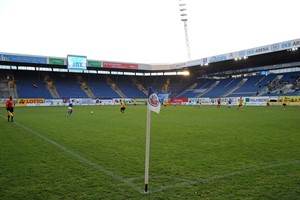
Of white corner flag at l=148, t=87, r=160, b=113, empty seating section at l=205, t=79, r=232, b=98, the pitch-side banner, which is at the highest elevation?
the pitch-side banner

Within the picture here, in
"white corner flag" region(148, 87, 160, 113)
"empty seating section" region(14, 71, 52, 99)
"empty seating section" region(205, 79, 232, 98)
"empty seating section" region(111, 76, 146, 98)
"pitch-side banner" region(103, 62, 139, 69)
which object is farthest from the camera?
"empty seating section" region(111, 76, 146, 98)

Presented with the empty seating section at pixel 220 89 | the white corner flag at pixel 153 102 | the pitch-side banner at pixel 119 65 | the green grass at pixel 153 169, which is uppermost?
the pitch-side banner at pixel 119 65

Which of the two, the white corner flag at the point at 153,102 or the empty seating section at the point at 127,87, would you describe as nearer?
the white corner flag at the point at 153,102

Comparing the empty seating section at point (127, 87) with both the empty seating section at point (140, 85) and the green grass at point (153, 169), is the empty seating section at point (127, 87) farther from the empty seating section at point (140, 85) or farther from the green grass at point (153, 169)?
the green grass at point (153, 169)

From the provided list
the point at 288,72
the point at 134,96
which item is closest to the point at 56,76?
the point at 134,96

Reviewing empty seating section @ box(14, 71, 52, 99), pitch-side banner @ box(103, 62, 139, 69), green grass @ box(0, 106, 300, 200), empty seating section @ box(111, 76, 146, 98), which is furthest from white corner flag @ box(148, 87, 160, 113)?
empty seating section @ box(111, 76, 146, 98)

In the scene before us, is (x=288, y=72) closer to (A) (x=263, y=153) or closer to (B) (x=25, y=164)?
(A) (x=263, y=153)

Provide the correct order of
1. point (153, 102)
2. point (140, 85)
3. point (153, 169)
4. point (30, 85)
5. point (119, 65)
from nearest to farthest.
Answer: point (153, 102), point (153, 169), point (30, 85), point (119, 65), point (140, 85)

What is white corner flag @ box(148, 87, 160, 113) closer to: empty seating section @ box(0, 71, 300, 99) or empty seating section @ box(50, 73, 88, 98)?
empty seating section @ box(0, 71, 300, 99)

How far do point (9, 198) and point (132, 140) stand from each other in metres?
6.47

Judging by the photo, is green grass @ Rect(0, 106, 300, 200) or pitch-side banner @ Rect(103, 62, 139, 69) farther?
pitch-side banner @ Rect(103, 62, 139, 69)

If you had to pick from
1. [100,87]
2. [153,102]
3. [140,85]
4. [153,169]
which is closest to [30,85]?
[100,87]

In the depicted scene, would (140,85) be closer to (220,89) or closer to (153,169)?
(220,89)

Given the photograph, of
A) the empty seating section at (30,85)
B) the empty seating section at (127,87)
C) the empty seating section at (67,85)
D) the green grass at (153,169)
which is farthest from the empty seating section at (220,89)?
the green grass at (153,169)
